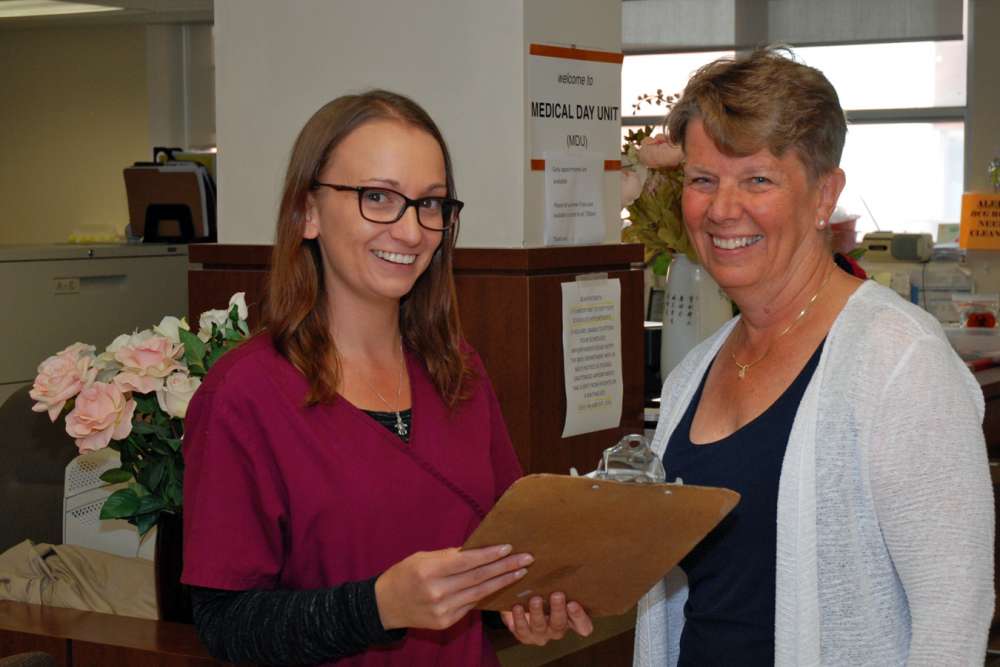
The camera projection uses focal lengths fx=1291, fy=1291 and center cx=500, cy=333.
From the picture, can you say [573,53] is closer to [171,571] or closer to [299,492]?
[171,571]

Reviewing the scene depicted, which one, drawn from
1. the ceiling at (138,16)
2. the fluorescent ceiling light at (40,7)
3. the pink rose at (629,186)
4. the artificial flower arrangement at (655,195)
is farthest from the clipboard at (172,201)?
the pink rose at (629,186)

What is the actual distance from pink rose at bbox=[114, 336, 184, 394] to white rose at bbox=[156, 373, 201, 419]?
0.7 inches

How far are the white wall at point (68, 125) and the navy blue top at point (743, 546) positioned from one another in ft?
29.9

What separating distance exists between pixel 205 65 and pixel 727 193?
8.89m

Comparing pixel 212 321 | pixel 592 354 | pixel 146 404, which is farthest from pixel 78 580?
pixel 592 354

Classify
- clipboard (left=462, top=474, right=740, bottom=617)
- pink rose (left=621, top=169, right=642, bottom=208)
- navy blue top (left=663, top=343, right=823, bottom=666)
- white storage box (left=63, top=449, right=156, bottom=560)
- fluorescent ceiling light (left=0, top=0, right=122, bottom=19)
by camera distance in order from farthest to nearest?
1. fluorescent ceiling light (left=0, top=0, right=122, bottom=19)
2. pink rose (left=621, top=169, right=642, bottom=208)
3. white storage box (left=63, top=449, right=156, bottom=560)
4. navy blue top (left=663, top=343, right=823, bottom=666)
5. clipboard (left=462, top=474, right=740, bottom=617)

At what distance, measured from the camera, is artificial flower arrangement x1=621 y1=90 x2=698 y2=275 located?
2973 millimetres

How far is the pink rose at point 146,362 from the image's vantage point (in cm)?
207

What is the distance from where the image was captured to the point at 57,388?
2113 mm

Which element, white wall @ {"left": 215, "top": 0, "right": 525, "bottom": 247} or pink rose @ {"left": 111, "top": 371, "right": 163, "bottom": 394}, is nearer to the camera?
pink rose @ {"left": 111, "top": 371, "right": 163, "bottom": 394}

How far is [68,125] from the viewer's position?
10.2 m

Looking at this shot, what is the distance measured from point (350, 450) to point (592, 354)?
113 cm

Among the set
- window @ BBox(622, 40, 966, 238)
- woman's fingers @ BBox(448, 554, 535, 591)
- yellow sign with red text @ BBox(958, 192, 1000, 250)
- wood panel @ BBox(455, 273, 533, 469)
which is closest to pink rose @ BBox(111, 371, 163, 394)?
wood panel @ BBox(455, 273, 533, 469)

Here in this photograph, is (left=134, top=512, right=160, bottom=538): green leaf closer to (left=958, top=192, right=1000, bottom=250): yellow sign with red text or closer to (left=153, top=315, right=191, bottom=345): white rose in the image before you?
(left=153, top=315, right=191, bottom=345): white rose
